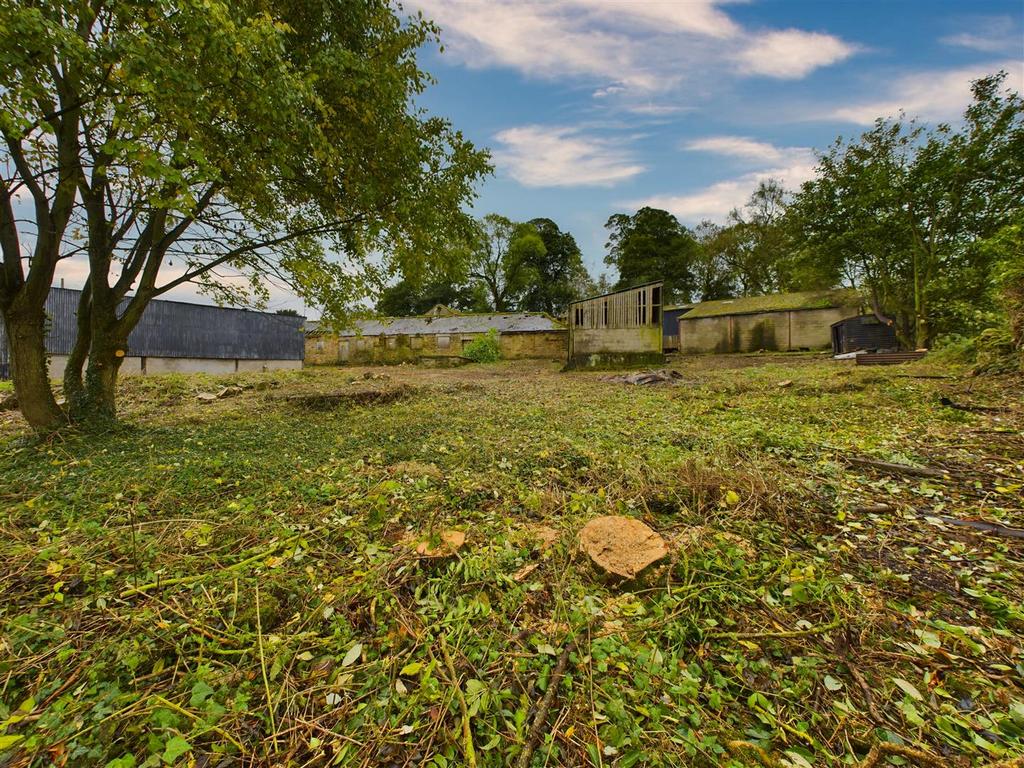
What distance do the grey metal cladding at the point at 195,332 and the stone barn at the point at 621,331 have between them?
44.0ft

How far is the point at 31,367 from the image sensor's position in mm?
5500

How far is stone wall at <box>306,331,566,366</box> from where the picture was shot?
29.5m

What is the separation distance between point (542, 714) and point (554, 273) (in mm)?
47145

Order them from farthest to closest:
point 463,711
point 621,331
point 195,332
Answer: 1. point 195,332
2. point 621,331
3. point 463,711

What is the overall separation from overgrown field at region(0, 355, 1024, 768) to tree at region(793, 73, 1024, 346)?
14208 millimetres

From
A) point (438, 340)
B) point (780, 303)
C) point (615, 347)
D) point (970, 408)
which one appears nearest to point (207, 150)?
point (970, 408)

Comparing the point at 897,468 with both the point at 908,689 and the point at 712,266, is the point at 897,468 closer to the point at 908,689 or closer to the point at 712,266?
the point at 908,689

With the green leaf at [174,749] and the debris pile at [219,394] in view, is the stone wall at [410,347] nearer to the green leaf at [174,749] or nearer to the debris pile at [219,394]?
the debris pile at [219,394]

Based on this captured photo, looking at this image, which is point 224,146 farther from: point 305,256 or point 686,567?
point 686,567

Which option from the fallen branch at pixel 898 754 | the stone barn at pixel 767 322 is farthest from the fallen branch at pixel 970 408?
the stone barn at pixel 767 322

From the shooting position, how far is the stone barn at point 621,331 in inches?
743

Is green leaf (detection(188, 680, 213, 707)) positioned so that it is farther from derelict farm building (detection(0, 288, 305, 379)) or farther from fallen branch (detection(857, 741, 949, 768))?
derelict farm building (detection(0, 288, 305, 379))

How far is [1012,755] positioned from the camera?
1.29 metres

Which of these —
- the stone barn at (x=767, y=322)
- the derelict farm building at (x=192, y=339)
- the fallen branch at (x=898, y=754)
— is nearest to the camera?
the fallen branch at (x=898, y=754)
